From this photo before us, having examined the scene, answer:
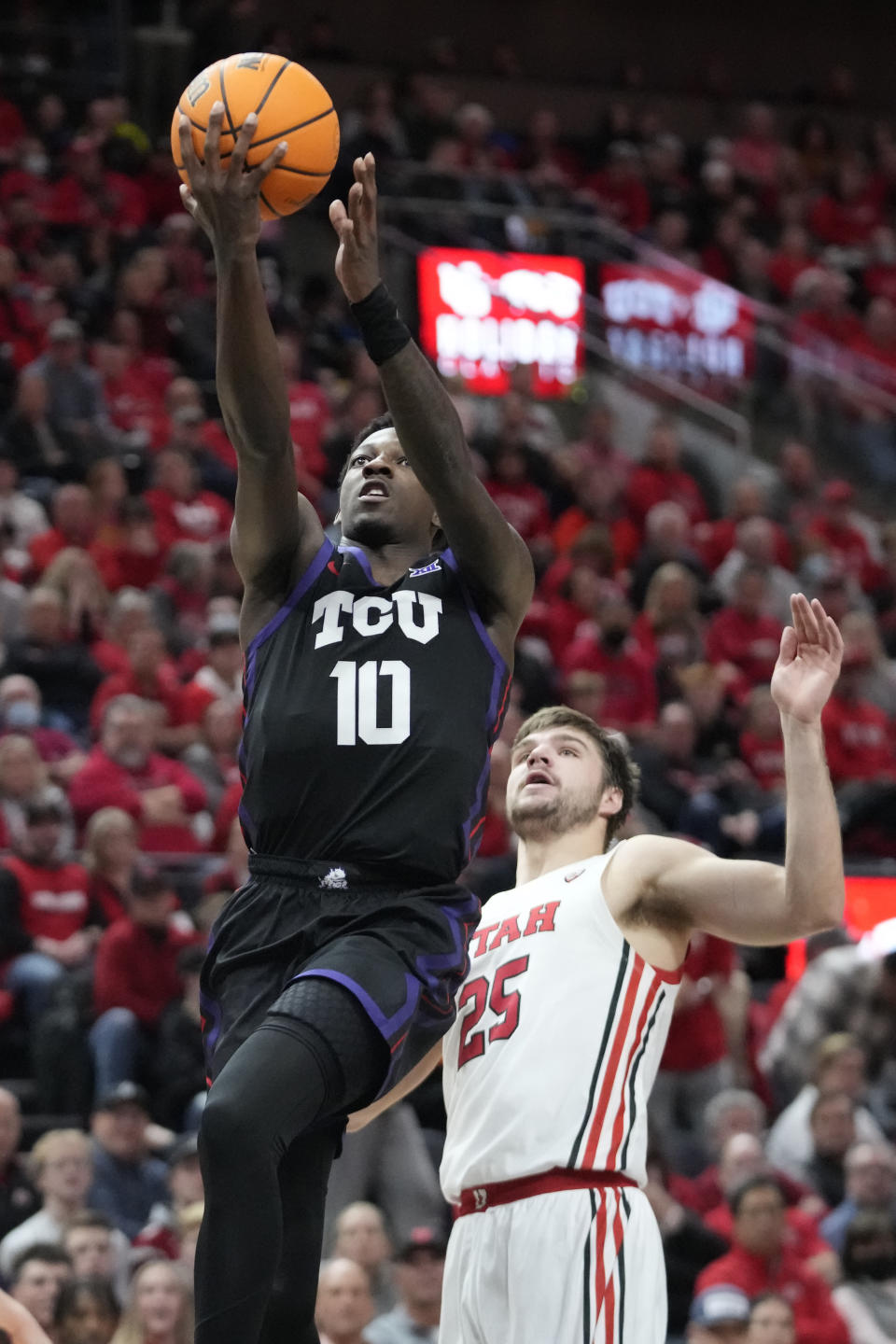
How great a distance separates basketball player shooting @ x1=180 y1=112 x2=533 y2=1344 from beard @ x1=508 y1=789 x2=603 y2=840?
86cm

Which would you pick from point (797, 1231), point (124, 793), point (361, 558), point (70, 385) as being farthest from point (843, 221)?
point (361, 558)

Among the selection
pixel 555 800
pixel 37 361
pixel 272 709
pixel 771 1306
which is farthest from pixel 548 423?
pixel 272 709

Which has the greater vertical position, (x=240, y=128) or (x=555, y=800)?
(x=240, y=128)

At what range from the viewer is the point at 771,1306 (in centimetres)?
768

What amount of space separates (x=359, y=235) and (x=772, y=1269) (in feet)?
17.5

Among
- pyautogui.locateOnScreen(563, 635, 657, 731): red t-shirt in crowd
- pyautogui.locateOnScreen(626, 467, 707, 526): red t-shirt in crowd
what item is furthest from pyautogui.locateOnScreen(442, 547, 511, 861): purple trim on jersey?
pyautogui.locateOnScreen(626, 467, 707, 526): red t-shirt in crowd

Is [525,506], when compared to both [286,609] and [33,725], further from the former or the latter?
[286,609]

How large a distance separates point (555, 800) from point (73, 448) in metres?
7.78

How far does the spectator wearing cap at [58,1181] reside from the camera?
7.62 meters

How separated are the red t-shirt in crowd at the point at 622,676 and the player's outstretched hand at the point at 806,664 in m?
7.46

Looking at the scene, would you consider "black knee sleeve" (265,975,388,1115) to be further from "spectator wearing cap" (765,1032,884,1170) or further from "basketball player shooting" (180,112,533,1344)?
"spectator wearing cap" (765,1032,884,1170)

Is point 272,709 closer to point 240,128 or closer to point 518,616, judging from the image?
point 518,616

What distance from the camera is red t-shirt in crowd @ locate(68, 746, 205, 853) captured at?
9875 mm

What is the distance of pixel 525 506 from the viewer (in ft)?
46.6
